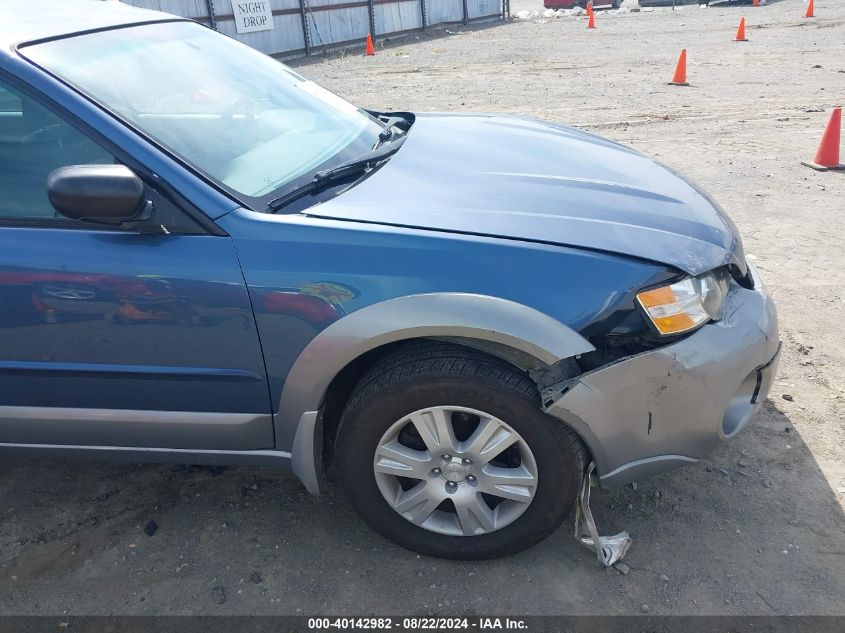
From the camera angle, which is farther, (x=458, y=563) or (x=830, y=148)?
(x=830, y=148)

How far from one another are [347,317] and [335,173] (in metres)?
0.65

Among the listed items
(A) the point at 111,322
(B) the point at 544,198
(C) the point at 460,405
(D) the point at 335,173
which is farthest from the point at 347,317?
(B) the point at 544,198

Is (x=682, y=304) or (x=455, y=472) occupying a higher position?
(x=682, y=304)

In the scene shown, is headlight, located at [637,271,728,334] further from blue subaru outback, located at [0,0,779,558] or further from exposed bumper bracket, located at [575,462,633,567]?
exposed bumper bracket, located at [575,462,633,567]

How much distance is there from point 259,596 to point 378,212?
4.45ft

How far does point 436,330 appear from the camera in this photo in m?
2.09

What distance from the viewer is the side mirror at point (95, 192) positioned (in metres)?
2.02

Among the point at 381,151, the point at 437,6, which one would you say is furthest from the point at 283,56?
the point at 381,151

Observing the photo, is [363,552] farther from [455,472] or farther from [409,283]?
[409,283]

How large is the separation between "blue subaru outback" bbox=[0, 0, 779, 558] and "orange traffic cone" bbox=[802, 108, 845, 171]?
496cm

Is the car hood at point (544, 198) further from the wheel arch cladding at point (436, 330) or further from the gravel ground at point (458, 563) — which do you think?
the gravel ground at point (458, 563)

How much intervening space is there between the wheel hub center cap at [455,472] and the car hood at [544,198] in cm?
78

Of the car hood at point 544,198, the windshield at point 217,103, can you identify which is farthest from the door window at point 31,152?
the car hood at point 544,198

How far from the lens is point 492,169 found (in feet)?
8.89
